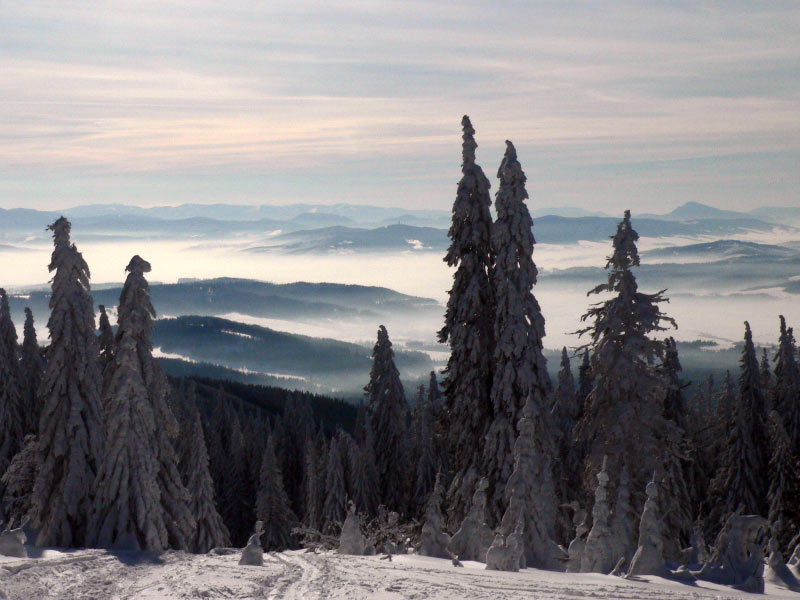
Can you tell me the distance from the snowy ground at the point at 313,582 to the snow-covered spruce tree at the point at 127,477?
450 cm

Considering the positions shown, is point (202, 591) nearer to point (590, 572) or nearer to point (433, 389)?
point (590, 572)

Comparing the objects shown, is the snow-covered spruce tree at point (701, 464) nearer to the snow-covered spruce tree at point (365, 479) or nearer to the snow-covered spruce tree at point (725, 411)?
the snow-covered spruce tree at point (725, 411)

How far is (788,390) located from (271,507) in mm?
36494

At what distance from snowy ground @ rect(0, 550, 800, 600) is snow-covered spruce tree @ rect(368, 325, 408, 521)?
30.4 metres

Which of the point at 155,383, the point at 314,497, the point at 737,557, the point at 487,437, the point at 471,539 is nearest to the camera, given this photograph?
the point at 737,557

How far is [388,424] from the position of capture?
49938mm

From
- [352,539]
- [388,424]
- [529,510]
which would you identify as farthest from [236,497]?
[529,510]

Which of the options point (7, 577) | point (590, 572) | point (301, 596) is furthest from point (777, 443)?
point (7, 577)

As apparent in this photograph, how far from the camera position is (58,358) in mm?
25562

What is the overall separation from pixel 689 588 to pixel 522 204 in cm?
1446

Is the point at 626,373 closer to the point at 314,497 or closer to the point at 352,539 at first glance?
the point at 352,539

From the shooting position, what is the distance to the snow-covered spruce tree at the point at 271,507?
190 ft

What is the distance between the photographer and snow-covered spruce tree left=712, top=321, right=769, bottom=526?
43.2 m

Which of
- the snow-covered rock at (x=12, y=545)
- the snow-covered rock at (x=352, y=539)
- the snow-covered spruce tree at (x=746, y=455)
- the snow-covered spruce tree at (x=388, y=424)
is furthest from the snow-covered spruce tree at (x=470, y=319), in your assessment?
the snow-covered spruce tree at (x=746, y=455)
